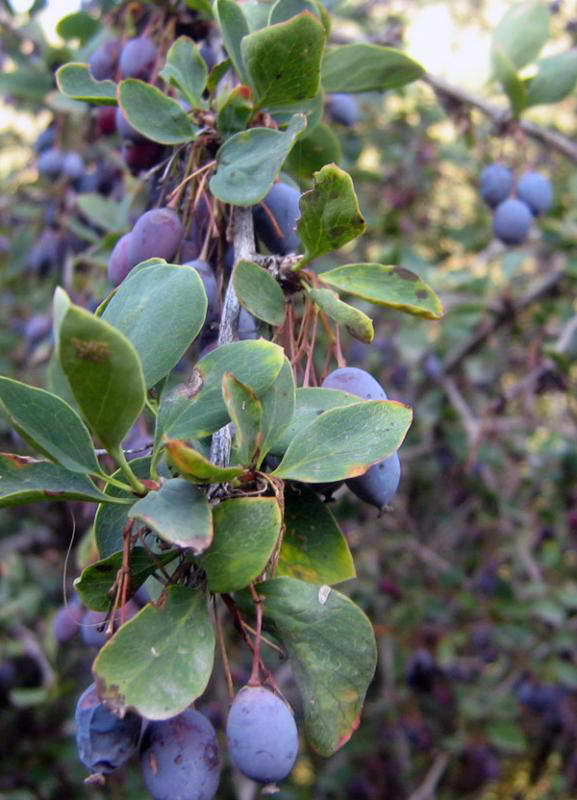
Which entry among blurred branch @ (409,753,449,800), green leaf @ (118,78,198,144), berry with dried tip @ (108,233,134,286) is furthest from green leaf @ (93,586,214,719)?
blurred branch @ (409,753,449,800)

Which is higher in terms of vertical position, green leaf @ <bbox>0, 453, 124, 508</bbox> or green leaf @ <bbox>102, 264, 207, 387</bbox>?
green leaf @ <bbox>102, 264, 207, 387</bbox>

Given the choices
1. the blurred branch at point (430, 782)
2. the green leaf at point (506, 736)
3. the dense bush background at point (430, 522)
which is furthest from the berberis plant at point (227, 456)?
the green leaf at point (506, 736)

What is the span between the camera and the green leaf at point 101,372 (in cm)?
49

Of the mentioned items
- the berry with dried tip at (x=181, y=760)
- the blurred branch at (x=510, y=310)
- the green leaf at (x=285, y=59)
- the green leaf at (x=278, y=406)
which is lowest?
the blurred branch at (x=510, y=310)

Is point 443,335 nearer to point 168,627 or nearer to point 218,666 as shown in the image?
point 218,666

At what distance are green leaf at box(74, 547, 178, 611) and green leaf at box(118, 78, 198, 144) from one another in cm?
42

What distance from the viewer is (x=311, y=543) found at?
707 mm

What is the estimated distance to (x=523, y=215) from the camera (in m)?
1.45

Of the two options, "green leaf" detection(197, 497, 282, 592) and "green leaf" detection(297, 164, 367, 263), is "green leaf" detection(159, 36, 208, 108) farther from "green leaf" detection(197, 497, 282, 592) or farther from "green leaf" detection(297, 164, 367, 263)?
"green leaf" detection(197, 497, 282, 592)

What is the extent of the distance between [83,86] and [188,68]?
11cm

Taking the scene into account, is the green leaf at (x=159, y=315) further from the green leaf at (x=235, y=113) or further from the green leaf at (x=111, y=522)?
the green leaf at (x=235, y=113)

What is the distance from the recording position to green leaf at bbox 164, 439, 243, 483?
54 cm

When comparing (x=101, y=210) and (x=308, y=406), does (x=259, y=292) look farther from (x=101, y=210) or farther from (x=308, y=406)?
(x=101, y=210)

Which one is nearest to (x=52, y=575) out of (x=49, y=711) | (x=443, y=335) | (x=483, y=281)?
(x=49, y=711)
